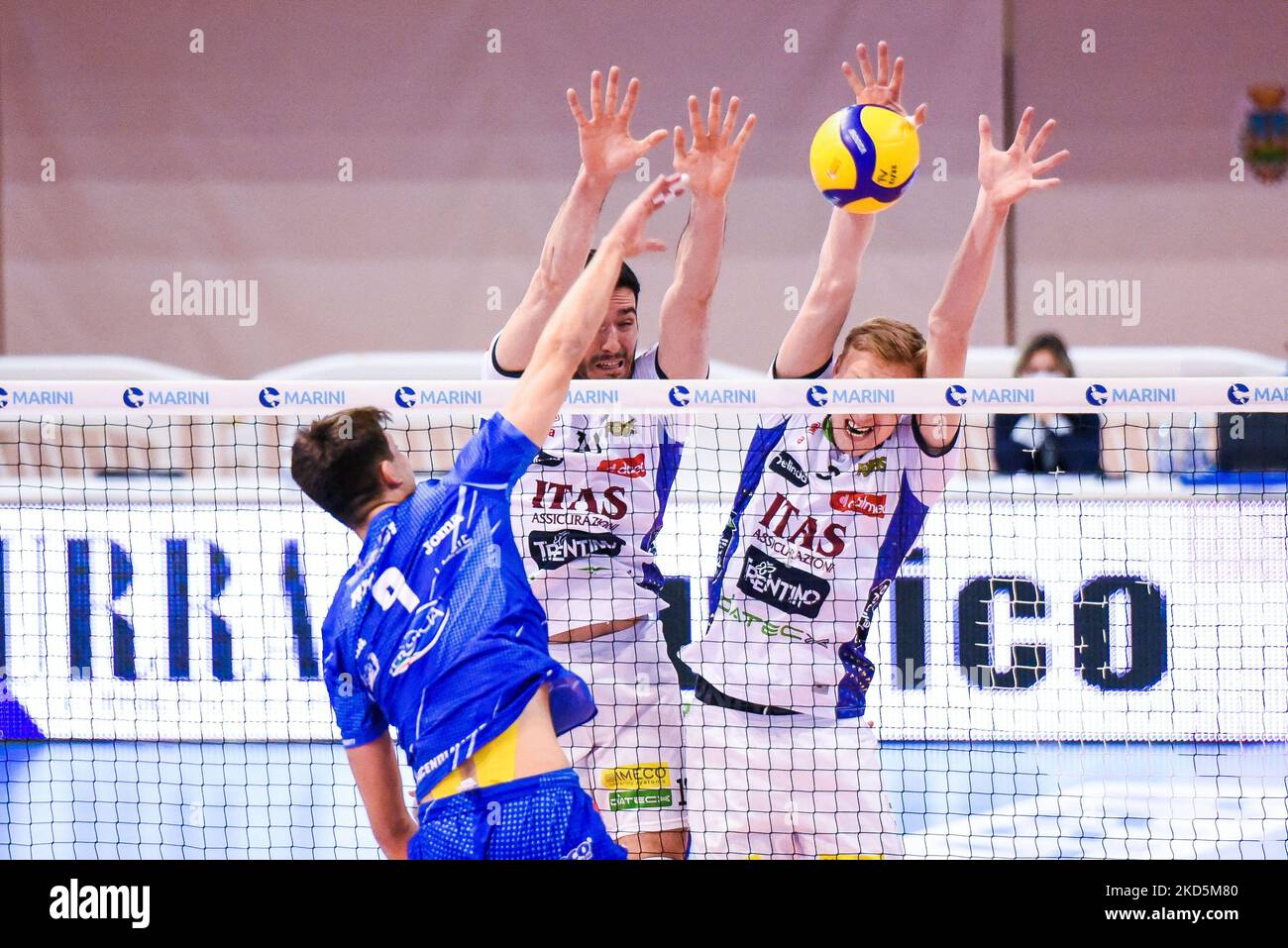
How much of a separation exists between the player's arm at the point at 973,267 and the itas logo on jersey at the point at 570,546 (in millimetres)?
1198

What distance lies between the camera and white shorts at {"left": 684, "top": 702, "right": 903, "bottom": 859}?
444 cm

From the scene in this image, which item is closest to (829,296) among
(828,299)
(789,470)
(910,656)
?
(828,299)

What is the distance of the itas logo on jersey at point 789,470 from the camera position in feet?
14.6

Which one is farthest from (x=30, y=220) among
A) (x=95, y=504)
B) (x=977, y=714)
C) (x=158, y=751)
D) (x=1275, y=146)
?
(x=1275, y=146)

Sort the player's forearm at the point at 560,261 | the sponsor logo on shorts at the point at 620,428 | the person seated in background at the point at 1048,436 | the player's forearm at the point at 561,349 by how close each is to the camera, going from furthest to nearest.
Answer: the person seated in background at the point at 1048,436
the sponsor logo on shorts at the point at 620,428
the player's forearm at the point at 560,261
the player's forearm at the point at 561,349

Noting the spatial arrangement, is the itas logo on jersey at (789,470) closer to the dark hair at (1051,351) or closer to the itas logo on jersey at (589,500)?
the itas logo on jersey at (589,500)

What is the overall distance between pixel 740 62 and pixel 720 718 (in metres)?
6.94

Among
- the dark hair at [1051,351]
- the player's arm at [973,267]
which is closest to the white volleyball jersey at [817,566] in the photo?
the player's arm at [973,267]

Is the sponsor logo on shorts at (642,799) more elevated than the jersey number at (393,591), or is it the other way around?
the jersey number at (393,591)

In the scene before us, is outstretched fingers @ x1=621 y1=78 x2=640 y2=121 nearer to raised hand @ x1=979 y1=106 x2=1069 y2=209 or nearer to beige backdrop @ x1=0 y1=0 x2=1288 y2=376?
raised hand @ x1=979 y1=106 x2=1069 y2=209

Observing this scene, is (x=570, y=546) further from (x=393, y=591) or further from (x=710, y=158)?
(x=710, y=158)

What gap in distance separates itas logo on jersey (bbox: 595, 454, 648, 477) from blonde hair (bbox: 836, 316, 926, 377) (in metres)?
0.84

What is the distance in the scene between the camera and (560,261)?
4.61 m
